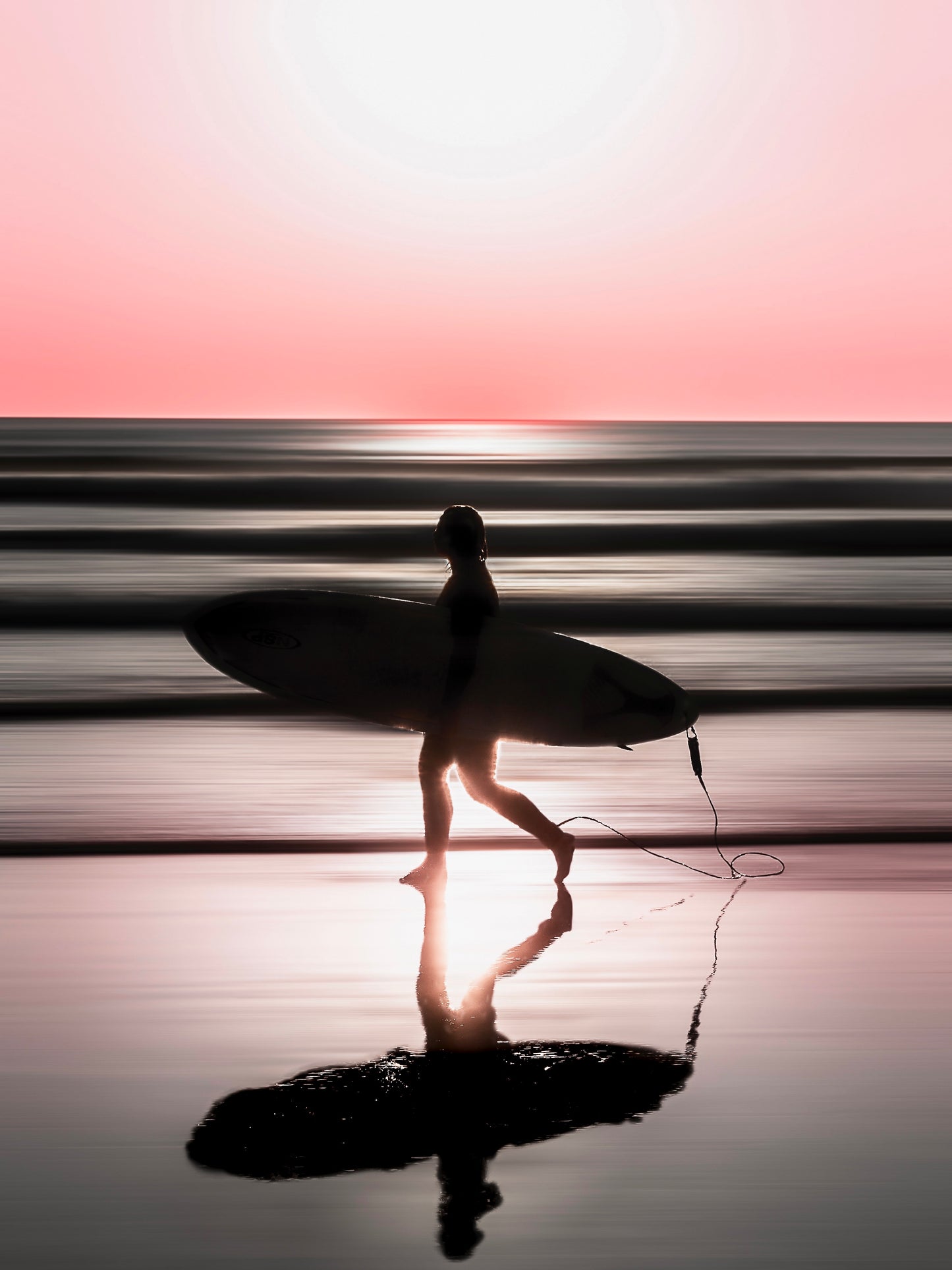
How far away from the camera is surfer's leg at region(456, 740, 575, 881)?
583 centimetres

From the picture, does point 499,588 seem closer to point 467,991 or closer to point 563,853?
point 563,853

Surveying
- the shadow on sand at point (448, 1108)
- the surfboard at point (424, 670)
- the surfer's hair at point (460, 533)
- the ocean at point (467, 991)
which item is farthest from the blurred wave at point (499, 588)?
the shadow on sand at point (448, 1108)

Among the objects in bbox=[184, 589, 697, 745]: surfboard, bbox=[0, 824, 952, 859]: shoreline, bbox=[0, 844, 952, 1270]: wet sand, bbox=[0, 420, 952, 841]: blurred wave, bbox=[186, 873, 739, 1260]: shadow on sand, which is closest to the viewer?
bbox=[0, 844, 952, 1270]: wet sand

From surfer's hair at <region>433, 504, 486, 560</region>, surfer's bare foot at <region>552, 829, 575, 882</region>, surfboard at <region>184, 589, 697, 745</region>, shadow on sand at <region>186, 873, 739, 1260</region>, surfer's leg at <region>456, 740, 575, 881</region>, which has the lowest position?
shadow on sand at <region>186, 873, 739, 1260</region>

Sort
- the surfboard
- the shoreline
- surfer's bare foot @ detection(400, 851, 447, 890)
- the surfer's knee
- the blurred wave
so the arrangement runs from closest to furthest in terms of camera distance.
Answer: the surfer's knee
surfer's bare foot @ detection(400, 851, 447, 890)
the surfboard
the shoreline
the blurred wave

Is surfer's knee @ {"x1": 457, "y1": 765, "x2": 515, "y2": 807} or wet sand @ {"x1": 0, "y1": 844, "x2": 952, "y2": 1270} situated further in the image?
surfer's knee @ {"x1": 457, "y1": 765, "x2": 515, "y2": 807}

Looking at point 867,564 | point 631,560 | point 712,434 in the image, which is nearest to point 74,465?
point 631,560

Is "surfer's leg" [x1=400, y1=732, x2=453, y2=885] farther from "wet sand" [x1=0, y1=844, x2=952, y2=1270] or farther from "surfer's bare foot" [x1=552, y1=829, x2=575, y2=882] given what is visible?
"surfer's bare foot" [x1=552, y1=829, x2=575, y2=882]

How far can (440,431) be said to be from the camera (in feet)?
433

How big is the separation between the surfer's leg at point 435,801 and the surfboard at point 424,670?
0.38 feet

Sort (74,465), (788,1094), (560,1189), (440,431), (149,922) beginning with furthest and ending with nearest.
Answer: (440,431) → (74,465) → (149,922) → (788,1094) → (560,1189)

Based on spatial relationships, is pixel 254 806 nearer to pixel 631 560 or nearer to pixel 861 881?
pixel 861 881

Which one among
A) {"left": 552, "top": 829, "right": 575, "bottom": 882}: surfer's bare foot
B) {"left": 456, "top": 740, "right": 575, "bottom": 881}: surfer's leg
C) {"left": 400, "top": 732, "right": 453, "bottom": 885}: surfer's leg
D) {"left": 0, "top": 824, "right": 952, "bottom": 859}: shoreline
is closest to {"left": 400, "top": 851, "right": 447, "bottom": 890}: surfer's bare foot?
{"left": 400, "top": 732, "right": 453, "bottom": 885}: surfer's leg

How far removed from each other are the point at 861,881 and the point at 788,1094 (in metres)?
2.36
